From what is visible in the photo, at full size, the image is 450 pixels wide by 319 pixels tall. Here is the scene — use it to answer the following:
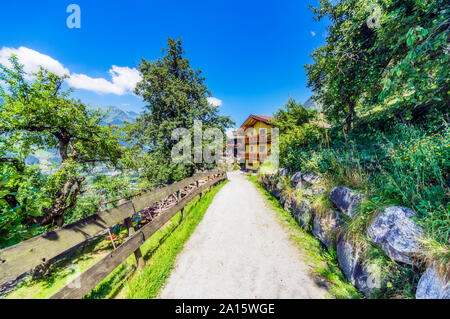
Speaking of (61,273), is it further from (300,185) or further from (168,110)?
(168,110)

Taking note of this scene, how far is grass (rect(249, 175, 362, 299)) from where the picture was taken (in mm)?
2400

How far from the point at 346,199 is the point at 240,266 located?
2.74m

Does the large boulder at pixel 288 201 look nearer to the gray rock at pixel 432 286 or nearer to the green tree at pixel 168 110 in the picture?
the gray rock at pixel 432 286

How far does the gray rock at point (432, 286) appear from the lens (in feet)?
5.07

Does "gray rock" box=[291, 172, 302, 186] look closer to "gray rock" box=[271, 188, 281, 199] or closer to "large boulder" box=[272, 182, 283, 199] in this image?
"large boulder" box=[272, 182, 283, 199]

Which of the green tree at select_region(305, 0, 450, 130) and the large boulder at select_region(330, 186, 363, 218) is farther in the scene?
the green tree at select_region(305, 0, 450, 130)

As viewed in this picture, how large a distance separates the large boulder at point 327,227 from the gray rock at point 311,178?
3.96ft

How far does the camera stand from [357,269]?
2.46 metres

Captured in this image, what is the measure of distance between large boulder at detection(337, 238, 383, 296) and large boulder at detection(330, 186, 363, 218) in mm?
605

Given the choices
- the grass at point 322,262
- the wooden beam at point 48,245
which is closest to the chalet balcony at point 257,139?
the grass at point 322,262

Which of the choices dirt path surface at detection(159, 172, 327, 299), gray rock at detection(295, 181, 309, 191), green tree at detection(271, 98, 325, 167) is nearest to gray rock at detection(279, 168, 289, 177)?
green tree at detection(271, 98, 325, 167)

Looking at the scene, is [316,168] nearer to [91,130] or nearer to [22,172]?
[91,130]

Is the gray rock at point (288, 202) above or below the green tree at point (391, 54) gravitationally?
below
